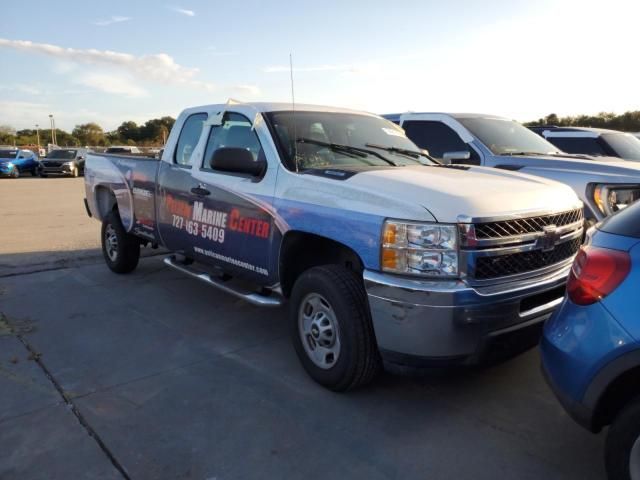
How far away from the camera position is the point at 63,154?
2858cm

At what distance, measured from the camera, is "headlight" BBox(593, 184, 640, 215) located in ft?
17.3

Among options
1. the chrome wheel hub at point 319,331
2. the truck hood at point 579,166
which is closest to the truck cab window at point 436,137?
the truck hood at point 579,166

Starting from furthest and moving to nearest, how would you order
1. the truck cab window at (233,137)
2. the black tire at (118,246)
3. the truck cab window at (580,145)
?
the truck cab window at (580,145), the black tire at (118,246), the truck cab window at (233,137)

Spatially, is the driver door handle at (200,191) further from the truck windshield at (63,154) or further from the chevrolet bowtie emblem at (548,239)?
the truck windshield at (63,154)

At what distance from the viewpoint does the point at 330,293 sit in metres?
3.31

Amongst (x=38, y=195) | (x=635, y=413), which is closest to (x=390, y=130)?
(x=635, y=413)

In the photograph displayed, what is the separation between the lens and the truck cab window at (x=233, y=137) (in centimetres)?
423

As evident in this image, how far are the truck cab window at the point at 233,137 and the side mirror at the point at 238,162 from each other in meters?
0.14

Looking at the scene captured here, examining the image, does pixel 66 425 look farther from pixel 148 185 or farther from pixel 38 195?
pixel 38 195

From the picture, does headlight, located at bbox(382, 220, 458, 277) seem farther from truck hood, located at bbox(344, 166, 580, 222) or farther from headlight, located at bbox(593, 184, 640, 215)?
headlight, located at bbox(593, 184, 640, 215)

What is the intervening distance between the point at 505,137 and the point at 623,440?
5.27 meters

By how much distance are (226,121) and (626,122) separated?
92.4 ft

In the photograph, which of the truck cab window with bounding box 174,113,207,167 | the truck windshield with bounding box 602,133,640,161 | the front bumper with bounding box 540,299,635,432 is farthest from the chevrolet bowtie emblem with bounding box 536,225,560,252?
the truck windshield with bounding box 602,133,640,161

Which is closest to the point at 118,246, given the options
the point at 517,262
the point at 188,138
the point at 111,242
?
the point at 111,242
